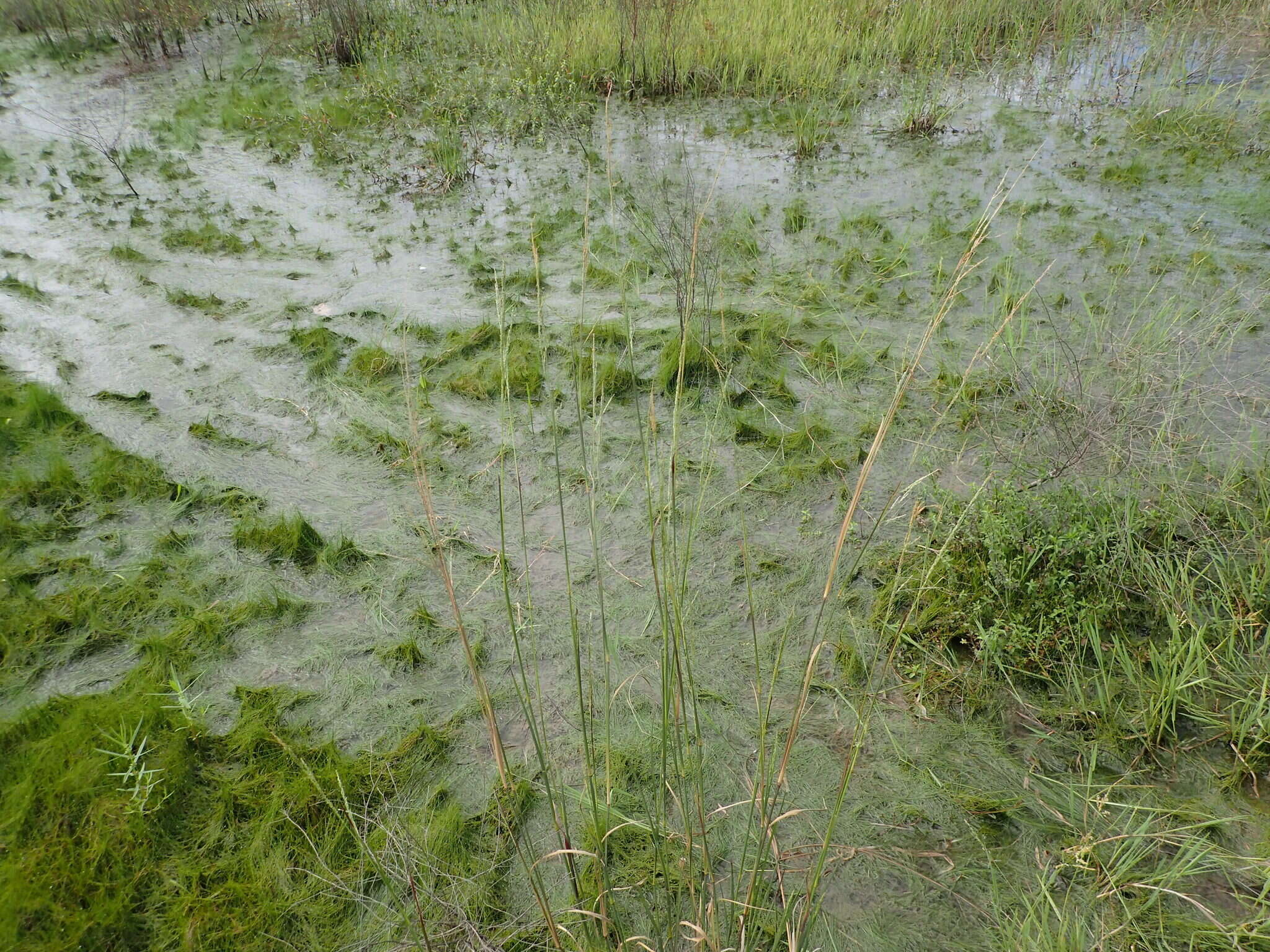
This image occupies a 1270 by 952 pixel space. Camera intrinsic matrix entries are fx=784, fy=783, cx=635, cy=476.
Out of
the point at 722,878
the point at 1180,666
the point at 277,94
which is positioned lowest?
the point at 722,878

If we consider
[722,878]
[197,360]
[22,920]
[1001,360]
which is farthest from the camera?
[197,360]

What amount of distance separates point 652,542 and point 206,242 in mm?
4117

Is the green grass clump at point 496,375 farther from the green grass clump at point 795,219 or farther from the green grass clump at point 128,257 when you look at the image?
the green grass clump at point 128,257

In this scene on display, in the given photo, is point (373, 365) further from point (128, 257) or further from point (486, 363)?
point (128, 257)

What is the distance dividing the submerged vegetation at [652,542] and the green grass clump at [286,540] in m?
0.01

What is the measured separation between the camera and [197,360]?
3.35m

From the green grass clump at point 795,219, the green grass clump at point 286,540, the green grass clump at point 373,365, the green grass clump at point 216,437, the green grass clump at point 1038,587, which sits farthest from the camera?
the green grass clump at point 795,219

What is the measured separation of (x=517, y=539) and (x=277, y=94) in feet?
18.5

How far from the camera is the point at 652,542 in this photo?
3.95 feet

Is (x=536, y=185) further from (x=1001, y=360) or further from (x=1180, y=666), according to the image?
(x=1180, y=666)

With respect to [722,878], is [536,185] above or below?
above

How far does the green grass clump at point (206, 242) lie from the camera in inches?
166

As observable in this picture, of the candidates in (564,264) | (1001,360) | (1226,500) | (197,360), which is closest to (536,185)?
(564,264)

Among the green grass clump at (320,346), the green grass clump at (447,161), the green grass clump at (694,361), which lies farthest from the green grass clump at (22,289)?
the green grass clump at (694,361)
